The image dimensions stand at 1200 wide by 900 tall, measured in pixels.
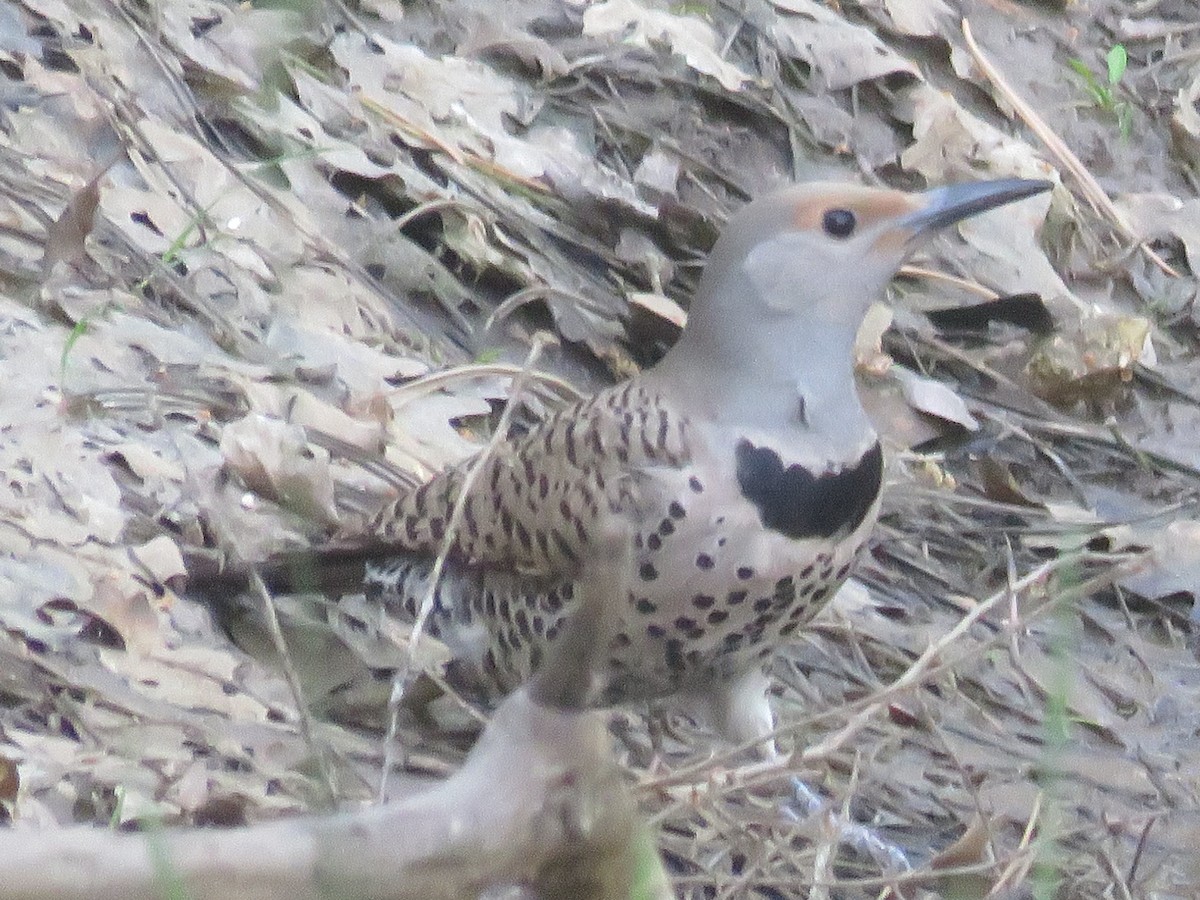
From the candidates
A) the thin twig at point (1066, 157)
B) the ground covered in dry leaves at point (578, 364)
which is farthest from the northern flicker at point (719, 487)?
the thin twig at point (1066, 157)

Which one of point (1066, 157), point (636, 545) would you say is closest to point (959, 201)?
point (636, 545)

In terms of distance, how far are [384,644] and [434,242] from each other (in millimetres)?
1602

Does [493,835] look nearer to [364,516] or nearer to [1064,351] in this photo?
[364,516]

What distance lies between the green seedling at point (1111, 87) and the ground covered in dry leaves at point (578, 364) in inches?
0.8

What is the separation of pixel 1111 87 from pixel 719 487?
4114 mm

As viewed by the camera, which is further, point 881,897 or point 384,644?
point 384,644

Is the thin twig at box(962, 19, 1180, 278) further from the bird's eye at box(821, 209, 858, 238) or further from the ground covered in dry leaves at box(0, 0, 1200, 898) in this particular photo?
the bird's eye at box(821, 209, 858, 238)

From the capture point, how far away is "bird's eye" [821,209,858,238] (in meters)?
3.23

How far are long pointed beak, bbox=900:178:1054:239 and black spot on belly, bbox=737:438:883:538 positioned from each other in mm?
456

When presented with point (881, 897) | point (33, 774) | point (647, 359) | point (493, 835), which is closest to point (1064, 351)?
point (647, 359)

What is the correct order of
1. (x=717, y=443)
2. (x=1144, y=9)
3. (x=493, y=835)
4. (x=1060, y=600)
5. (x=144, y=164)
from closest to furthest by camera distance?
(x=493, y=835)
(x=1060, y=600)
(x=717, y=443)
(x=144, y=164)
(x=1144, y=9)

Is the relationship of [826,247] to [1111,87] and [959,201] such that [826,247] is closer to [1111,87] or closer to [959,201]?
[959,201]

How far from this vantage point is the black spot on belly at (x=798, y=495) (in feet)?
9.81

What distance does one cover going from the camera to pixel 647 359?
15.9 ft
